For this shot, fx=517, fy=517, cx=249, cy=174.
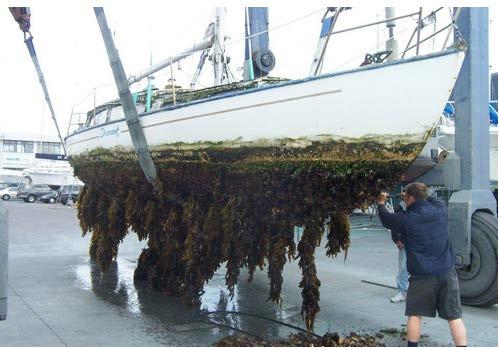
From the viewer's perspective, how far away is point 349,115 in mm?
4289

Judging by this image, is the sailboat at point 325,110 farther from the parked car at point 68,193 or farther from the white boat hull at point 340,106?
the parked car at point 68,193

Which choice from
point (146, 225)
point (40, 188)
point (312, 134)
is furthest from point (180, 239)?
point (40, 188)

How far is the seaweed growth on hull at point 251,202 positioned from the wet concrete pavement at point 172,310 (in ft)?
1.34

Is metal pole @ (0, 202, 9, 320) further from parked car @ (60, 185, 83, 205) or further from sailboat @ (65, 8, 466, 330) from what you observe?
parked car @ (60, 185, 83, 205)

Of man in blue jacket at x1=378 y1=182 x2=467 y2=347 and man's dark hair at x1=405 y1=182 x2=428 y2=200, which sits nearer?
man in blue jacket at x1=378 y1=182 x2=467 y2=347

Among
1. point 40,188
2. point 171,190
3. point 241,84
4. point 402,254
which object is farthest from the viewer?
point 40,188

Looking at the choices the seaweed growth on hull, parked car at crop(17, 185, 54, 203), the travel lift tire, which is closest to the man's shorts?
the seaweed growth on hull

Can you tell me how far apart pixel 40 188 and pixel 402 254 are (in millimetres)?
37244

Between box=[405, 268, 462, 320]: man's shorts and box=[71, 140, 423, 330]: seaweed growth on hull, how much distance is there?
0.81m

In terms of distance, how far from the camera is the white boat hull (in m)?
4.00

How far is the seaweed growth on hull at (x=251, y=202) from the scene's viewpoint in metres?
4.32

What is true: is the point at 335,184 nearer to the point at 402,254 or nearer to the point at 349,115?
the point at 349,115

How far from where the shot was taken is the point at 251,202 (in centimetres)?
489

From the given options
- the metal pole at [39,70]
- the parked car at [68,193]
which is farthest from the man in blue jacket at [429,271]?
the parked car at [68,193]
